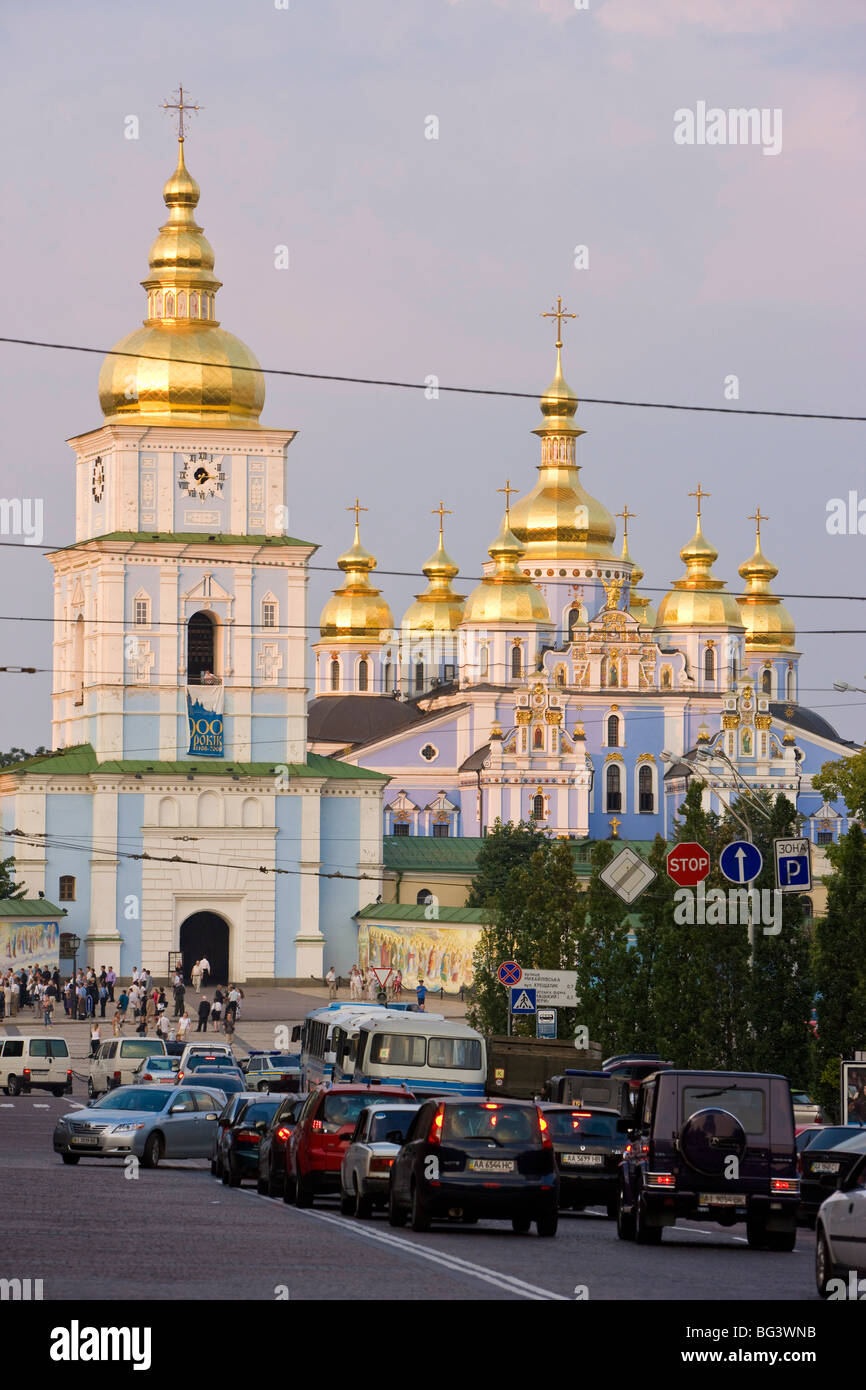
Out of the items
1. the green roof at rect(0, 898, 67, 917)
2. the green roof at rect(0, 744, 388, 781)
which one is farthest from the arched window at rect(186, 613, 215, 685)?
the green roof at rect(0, 898, 67, 917)

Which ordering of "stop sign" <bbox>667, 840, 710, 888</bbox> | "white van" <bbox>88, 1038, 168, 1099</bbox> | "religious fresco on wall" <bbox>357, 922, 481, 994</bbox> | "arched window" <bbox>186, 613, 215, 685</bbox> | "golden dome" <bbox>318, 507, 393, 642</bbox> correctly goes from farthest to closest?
"golden dome" <bbox>318, 507, 393, 642</bbox>, "arched window" <bbox>186, 613, 215, 685</bbox>, "religious fresco on wall" <bbox>357, 922, 481, 994</bbox>, "white van" <bbox>88, 1038, 168, 1099</bbox>, "stop sign" <bbox>667, 840, 710, 888</bbox>

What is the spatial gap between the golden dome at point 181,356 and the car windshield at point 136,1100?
52.0m

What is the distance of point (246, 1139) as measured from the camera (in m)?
30.8

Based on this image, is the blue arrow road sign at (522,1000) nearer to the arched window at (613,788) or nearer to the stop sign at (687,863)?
the stop sign at (687,863)

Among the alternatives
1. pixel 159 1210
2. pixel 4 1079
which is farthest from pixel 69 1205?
pixel 4 1079

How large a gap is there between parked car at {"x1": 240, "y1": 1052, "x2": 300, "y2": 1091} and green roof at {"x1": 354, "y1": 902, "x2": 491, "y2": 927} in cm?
2450

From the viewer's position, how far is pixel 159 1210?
24.0 meters

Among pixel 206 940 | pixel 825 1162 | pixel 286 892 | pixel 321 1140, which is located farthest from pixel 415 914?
pixel 321 1140

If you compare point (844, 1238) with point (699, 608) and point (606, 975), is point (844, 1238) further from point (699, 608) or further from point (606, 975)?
point (699, 608)

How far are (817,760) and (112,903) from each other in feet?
154

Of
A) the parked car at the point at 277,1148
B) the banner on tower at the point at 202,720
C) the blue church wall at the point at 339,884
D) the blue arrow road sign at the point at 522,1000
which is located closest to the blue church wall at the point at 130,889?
the banner on tower at the point at 202,720

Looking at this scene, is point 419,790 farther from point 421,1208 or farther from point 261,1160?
point 421,1208

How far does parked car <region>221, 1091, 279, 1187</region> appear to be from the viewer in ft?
101

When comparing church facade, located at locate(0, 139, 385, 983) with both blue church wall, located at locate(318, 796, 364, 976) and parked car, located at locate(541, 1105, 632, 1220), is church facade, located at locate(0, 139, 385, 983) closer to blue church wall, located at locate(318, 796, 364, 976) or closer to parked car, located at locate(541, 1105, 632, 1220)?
blue church wall, located at locate(318, 796, 364, 976)
